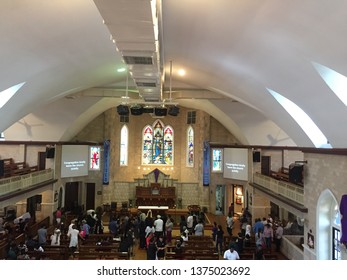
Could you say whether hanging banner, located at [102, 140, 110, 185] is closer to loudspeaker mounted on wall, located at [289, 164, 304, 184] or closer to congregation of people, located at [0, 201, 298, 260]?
congregation of people, located at [0, 201, 298, 260]

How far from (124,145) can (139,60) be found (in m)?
17.3

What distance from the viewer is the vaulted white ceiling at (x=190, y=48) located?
531cm

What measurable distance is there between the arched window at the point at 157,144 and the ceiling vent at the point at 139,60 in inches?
679

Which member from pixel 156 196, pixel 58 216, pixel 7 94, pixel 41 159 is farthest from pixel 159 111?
pixel 156 196

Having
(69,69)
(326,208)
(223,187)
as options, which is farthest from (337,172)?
(223,187)

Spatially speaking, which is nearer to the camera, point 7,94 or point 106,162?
point 7,94

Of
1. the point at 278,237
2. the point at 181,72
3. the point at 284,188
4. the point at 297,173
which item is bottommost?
the point at 278,237

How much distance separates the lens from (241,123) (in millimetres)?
17859

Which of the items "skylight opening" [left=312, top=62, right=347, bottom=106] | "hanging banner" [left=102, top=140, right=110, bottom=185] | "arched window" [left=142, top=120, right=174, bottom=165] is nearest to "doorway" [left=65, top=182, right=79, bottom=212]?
"hanging banner" [left=102, top=140, right=110, bottom=185]

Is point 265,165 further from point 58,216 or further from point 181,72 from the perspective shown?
point 58,216

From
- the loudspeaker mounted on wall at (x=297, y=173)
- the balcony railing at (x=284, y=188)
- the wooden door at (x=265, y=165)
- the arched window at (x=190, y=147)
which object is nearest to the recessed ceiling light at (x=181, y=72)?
the loudspeaker mounted on wall at (x=297, y=173)

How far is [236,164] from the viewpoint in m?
20.2

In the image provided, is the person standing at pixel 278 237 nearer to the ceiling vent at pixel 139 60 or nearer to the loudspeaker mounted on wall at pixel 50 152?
the ceiling vent at pixel 139 60

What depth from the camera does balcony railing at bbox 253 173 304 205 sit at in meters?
12.0
